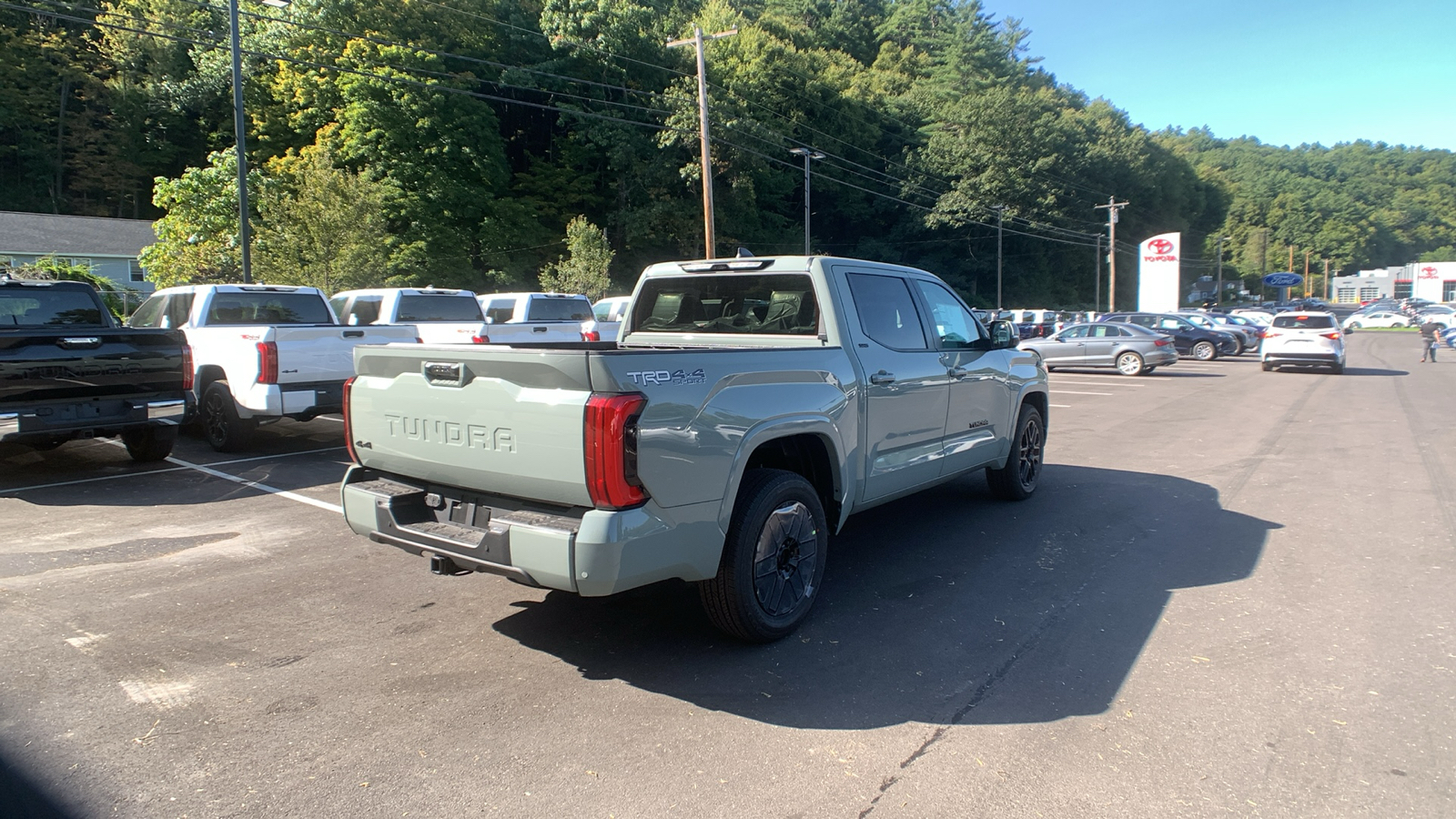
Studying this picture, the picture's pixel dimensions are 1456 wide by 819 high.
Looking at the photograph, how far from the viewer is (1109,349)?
22.7 m

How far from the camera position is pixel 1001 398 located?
6.80m

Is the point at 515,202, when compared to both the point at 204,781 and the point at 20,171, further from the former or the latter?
the point at 204,781

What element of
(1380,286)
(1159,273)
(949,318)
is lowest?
(949,318)

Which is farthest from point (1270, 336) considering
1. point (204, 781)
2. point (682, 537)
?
point (204, 781)

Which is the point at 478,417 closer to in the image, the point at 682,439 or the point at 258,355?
the point at 682,439

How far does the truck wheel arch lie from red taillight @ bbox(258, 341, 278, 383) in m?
6.43

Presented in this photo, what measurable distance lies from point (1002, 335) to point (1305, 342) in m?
20.0

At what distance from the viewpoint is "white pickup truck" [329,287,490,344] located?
1249 centimetres

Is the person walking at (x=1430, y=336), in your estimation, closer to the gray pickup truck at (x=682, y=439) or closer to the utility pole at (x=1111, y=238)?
the utility pole at (x=1111, y=238)

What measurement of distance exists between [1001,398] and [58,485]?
8786 millimetres

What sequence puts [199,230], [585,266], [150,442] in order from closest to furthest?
[150,442] → [199,230] → [585,266]

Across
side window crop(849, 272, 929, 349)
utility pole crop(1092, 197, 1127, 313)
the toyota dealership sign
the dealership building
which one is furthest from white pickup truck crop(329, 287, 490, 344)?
the dealership building

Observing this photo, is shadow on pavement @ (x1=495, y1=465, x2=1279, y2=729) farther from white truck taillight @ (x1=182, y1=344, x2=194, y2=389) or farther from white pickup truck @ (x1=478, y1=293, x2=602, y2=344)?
white pickup truck @ (x1=478, y1=293, x2=602, y2=344)

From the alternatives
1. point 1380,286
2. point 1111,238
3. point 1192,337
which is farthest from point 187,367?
point 1380,286
